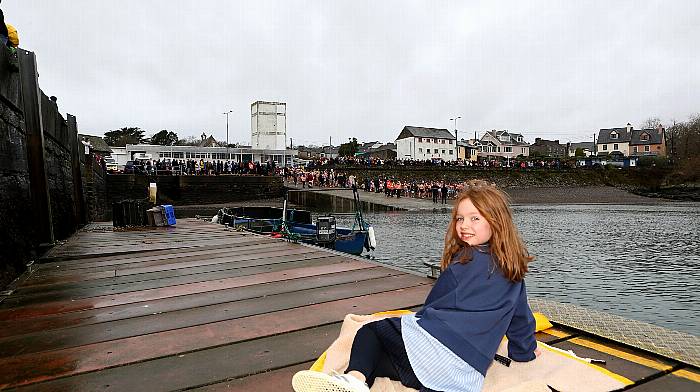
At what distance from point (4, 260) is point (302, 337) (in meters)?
4.23

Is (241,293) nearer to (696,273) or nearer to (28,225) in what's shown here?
(28,225)

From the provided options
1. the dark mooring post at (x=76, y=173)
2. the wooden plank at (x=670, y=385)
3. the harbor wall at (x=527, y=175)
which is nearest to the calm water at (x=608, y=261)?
the wooden plank at (x=670, y=385)

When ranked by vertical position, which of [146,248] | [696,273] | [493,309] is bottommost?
[696,273]

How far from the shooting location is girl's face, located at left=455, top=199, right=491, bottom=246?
2.55 meters

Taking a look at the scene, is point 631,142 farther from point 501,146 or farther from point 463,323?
point 463,323

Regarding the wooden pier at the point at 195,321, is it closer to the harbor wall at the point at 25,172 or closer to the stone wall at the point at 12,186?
the stone wall at the point at 12,186

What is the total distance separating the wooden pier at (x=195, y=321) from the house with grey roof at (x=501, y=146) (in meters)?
107

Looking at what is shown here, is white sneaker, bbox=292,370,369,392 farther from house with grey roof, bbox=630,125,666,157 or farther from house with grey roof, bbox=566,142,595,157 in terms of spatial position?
house with grey roof, bbox=566,142,595,157

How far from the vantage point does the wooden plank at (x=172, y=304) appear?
382 centimetres

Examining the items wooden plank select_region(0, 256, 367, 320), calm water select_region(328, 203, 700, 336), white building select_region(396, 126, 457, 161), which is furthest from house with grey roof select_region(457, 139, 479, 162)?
wooden plank select_region(0, 256, 367, 320)

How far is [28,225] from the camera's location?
6875mm

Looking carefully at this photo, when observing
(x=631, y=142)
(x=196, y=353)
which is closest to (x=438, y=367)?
(x=196, y=353)

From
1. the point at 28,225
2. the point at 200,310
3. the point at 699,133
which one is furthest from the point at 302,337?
the point at 699,133

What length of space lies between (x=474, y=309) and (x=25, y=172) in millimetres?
7454
